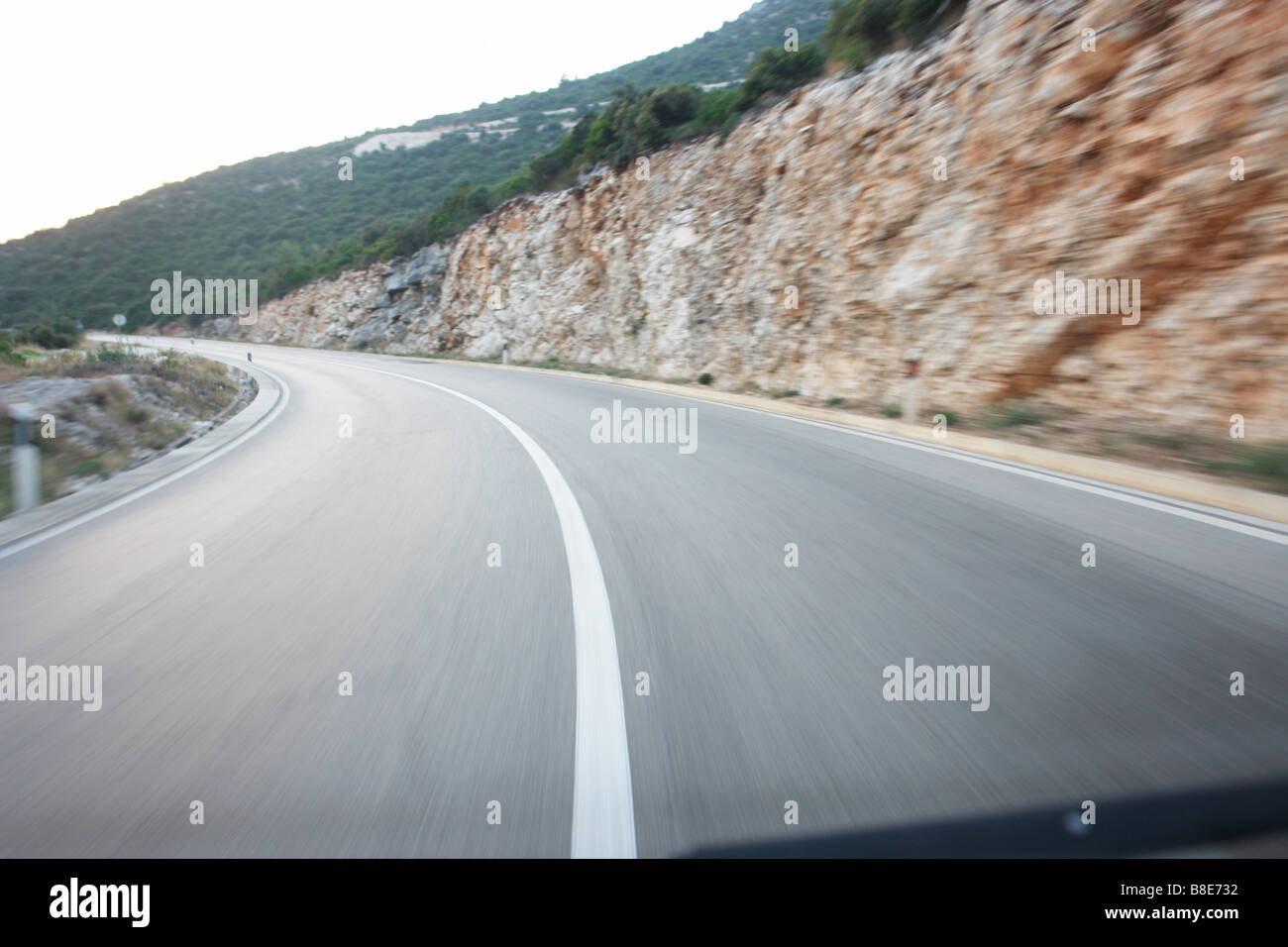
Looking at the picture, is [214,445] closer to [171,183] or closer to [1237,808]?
[1237,808]

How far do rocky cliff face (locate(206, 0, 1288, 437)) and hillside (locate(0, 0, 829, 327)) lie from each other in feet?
127

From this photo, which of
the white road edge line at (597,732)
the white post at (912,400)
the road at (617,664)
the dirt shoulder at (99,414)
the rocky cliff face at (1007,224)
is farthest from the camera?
the white post at (912,400)

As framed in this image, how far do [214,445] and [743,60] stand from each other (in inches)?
2570

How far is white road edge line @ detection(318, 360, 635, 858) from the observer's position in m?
2.19

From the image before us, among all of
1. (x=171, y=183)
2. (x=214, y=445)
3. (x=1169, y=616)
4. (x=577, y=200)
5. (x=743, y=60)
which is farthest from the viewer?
(x=171, y=183)

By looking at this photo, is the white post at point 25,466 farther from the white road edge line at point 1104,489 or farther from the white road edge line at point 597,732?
the white road edge line at point 1104,489

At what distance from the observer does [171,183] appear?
8669 centimetres

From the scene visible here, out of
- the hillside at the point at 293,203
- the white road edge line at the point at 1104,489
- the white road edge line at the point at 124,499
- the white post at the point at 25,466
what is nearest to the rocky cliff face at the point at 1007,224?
the white road edge line at the point at 1104,489

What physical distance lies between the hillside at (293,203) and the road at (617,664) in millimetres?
53721

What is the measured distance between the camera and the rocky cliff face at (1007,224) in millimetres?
8266

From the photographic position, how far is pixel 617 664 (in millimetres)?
3391

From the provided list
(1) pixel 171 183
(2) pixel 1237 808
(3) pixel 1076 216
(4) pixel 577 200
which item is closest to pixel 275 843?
(2) pixel 1237 808

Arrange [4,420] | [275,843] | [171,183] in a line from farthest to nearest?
[171,183] < [4,420] < [275,843]

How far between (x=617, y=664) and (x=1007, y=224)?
470 inches
